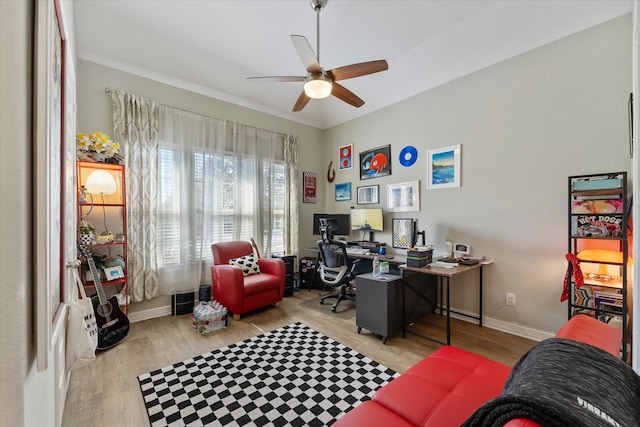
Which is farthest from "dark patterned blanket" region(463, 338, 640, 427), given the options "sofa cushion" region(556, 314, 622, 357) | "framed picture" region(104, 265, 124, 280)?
"framed picture" region(104, 265, 124, 280)

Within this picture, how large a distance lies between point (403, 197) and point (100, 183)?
3.59 meters

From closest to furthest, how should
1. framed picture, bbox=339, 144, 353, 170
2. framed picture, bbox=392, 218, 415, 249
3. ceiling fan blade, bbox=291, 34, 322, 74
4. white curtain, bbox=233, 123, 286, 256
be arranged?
1. ceiling fan blade, bbox=291, 34, 322, 74
2. framed picture, bbox=392, 218, 415, 249
3. white curtain, bbox=233, 123, 286, 256
4. framed picture, bbox=339, 144, 353, 170

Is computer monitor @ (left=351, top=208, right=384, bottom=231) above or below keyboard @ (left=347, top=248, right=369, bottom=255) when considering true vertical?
above

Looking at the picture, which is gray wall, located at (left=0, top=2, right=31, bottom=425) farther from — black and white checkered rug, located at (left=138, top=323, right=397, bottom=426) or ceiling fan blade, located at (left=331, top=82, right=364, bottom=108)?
ceiling fan blade, located at (left=331, top=82, right=364, bottom=108)

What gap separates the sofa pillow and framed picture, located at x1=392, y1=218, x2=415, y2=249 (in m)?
2.02

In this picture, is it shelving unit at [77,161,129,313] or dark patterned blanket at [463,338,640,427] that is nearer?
dark patterned blanket at [463,338,640,427]

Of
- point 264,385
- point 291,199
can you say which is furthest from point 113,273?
point 291,199

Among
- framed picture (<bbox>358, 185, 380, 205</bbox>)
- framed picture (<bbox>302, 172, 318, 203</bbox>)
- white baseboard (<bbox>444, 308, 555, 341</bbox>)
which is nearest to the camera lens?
white baseboard (<bbox>444, 308, 555, 341</bbox>)

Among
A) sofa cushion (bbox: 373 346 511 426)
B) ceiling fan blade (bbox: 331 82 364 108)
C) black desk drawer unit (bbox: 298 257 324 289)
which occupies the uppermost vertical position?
ceiling fan blade (bbox: 331 82 364 108)

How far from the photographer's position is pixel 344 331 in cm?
281

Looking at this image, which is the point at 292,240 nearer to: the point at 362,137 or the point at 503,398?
the point at 362,137

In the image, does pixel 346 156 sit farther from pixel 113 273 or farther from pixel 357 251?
pixel 113 273

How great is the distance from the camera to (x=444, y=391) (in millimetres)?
1209

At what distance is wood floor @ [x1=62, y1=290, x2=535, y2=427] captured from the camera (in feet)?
5.62
